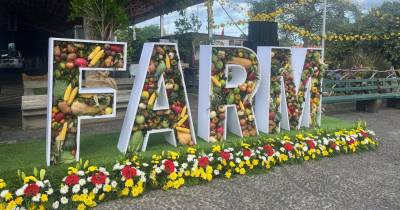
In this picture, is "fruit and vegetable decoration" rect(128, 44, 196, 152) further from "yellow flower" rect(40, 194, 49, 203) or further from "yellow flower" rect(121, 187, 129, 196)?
"yellow flower" rect(40, 194, 49, 203)

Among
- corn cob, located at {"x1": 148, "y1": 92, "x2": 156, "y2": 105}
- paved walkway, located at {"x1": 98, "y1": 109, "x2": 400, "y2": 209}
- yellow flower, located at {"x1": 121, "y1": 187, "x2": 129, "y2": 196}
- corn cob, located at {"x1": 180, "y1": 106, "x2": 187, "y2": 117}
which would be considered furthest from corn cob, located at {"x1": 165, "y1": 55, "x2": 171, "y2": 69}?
yellow flower, located at {"x1": 121, "y1": 187, "x2": 129, "y2": 196}

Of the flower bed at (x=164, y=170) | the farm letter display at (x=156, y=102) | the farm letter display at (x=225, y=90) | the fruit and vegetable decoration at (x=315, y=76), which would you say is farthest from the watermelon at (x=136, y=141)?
the fruit and vegetable decoration at (x=315, y=76)

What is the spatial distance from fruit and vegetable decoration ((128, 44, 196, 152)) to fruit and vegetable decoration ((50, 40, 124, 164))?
48cm

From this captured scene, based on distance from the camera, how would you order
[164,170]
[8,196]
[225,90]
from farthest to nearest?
[225,90] < [164,170] < [8,196]

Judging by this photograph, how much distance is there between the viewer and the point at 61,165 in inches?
170

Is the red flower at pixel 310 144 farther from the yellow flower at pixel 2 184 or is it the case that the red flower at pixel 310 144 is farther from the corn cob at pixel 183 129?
the yellow flower at pixel 2 184

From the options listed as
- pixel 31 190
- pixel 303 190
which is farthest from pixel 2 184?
pixel 303 190

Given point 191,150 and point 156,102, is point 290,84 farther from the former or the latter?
point 156,102

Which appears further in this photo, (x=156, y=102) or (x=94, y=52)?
(x=156, y=102)

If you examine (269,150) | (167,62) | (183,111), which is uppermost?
(167,62)

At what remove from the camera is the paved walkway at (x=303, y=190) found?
4.16m

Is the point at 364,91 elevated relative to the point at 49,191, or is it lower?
elevated

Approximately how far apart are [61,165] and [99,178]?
0.53 m

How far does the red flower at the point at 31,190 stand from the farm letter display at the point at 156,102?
124cm
